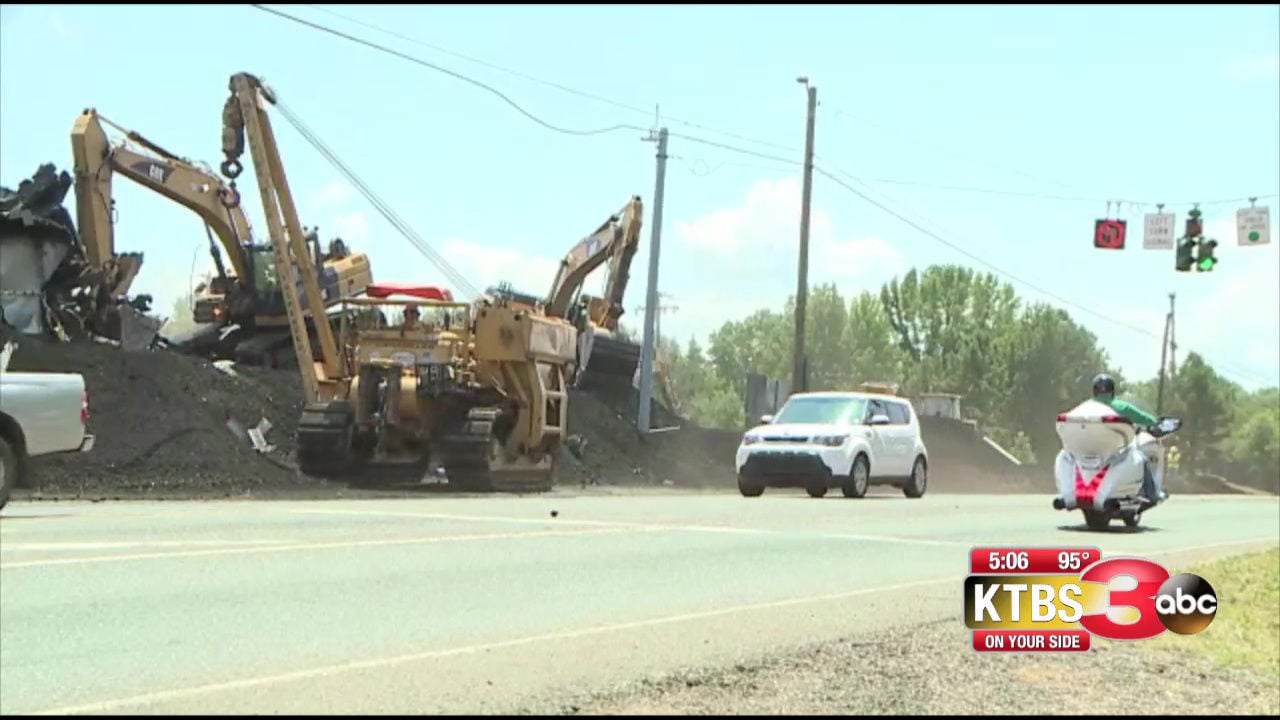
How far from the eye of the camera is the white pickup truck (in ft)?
60.1

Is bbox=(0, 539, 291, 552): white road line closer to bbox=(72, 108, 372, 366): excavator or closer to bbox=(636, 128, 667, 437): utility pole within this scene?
bbox=(72, 108, 372, 366): excavator

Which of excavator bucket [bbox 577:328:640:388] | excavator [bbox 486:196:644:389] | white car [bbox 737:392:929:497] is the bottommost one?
white car [bbox 737:392:929:497]

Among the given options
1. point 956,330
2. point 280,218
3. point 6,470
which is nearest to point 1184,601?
point 6,470

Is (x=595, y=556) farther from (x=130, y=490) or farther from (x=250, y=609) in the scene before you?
(x=130, y=490)

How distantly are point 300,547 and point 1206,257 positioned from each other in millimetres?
25290

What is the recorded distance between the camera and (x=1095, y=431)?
18.1 m

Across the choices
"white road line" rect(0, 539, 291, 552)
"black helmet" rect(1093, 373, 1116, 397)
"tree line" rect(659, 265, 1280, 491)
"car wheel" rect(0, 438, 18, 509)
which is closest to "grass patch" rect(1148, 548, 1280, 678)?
"black helmet" rect(1093, 373, 1116, 397)

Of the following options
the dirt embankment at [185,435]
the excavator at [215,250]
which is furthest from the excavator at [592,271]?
the excavator at [215,250]

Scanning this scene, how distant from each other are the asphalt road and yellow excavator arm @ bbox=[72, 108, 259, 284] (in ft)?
39.1

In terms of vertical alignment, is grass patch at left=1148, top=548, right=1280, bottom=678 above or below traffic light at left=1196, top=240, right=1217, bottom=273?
below

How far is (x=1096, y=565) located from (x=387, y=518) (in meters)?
11.8

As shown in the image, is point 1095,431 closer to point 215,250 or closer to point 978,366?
point 215,250

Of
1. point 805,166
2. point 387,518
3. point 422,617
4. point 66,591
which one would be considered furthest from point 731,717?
point 805,166

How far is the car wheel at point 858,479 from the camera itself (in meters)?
26.0
